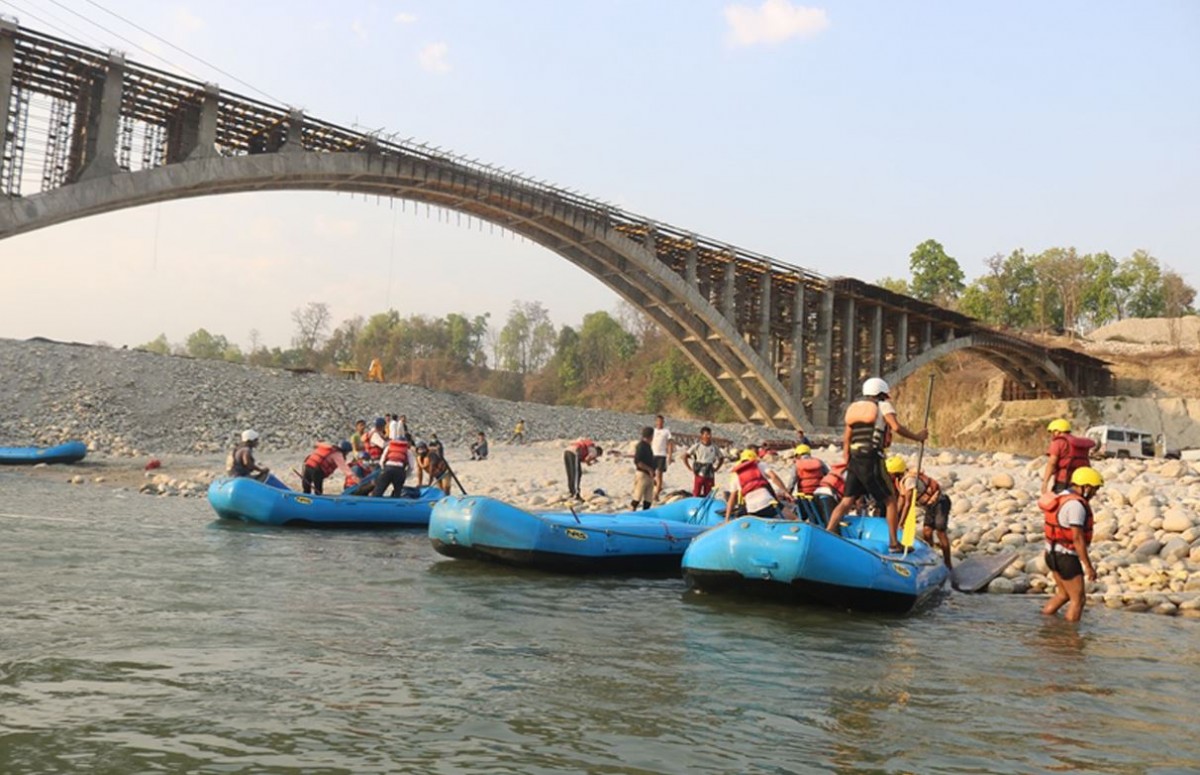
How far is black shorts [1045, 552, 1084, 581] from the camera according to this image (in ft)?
32.2

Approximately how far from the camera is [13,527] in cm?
1411

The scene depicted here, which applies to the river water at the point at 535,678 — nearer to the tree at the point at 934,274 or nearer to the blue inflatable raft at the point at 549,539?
the blue inflatable raft at the point at 549,539

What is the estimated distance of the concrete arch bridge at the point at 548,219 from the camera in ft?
93.5

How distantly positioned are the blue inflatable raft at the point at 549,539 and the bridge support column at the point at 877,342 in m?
41.8

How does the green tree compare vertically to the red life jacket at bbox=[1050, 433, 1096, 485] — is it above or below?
above

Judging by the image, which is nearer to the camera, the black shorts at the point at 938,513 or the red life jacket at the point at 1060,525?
the red life jacket at the point at 1060,525

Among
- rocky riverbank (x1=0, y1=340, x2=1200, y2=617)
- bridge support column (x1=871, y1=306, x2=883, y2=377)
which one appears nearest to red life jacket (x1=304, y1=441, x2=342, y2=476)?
rocky riverbank (x1=0, y1=340, x2=1200, y2=617)

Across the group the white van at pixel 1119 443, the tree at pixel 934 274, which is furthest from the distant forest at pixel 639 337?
the white van at pixel 1119 443

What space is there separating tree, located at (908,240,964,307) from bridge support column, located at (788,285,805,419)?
30762 millimetres

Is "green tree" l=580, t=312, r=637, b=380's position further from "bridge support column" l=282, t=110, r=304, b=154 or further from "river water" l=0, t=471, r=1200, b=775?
"river water" l=0, t=471, r=1200, b=775

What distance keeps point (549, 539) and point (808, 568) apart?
3278mm

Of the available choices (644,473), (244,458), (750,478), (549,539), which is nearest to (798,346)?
(644,473)

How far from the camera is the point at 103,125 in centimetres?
2867

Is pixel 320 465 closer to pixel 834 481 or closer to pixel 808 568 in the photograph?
pixel 834 481
